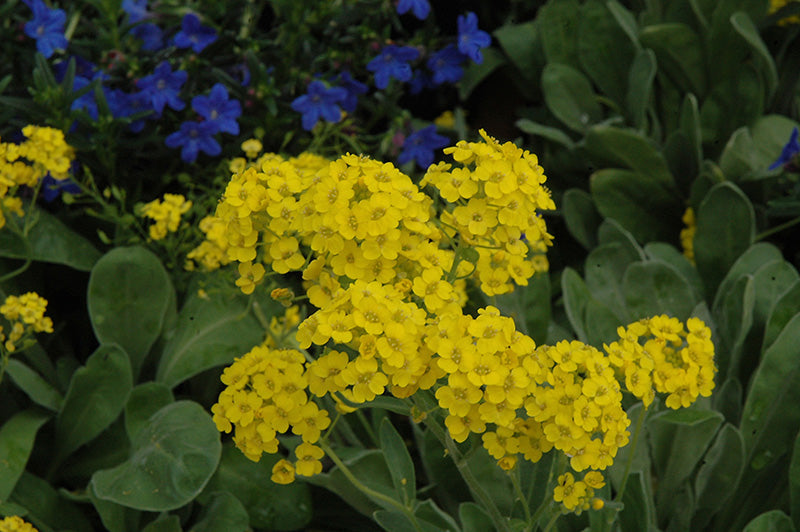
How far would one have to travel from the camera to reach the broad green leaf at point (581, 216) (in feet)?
7.72

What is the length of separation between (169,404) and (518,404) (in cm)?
88

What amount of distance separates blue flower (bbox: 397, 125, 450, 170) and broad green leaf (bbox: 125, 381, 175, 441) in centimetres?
84

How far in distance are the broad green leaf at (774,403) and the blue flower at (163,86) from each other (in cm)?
132

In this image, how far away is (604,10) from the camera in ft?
8.26

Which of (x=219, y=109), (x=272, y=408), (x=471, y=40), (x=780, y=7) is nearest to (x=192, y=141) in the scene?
(x=219, y=109)

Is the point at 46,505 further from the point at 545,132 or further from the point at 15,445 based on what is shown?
the point at 545,132

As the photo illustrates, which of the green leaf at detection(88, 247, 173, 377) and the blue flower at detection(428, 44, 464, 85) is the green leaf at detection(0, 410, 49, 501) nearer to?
the green leaf at detection(88, 247, 173, 377)

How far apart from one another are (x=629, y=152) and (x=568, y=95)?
0.97 feet

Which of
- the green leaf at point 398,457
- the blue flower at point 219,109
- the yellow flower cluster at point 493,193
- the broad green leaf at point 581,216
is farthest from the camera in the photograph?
the broad green leaf at point 581,216

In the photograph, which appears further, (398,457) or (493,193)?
(398,457)

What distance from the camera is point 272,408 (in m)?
1.08

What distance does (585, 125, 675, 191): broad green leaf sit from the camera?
2.26 metres

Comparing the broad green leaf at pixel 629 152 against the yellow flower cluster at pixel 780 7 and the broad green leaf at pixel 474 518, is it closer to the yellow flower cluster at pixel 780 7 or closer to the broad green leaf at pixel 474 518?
the yellow flower cluster at pixel 780 7

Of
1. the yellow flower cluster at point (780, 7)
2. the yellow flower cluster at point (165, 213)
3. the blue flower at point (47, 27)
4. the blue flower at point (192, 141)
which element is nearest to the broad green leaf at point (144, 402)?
the yellow flower cluster at point (165, 213)
